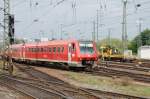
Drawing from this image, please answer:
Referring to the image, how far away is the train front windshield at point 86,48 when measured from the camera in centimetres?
3688

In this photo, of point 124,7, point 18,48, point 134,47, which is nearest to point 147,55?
point 124,7

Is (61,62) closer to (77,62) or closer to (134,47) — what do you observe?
(77,62)

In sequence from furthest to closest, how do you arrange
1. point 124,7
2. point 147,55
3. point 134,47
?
point 134,47
point 147,55
point 124,7

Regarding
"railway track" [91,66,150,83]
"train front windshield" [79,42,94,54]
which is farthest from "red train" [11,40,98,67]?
"railway track" [91,66,150,83]

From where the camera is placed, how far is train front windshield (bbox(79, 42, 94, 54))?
36875 millimetres

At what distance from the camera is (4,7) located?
114 feet

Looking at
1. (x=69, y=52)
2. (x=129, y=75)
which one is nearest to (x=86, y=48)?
(x=69, y=52)

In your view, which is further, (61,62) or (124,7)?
(124,7)

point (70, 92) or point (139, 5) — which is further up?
point (139, 5)

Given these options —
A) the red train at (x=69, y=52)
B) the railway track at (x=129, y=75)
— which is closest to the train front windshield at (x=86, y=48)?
the red train at (x=69, y=52)

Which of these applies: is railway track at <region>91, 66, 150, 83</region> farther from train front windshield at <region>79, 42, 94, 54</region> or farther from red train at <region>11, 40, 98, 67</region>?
train front windshield at <region>79, 42, 94, 54</region>

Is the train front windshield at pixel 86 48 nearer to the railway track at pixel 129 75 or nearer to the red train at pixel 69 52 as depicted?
the red train at pixel 69 52

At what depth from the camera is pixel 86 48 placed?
123 feet

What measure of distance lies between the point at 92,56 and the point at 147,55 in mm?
41952
